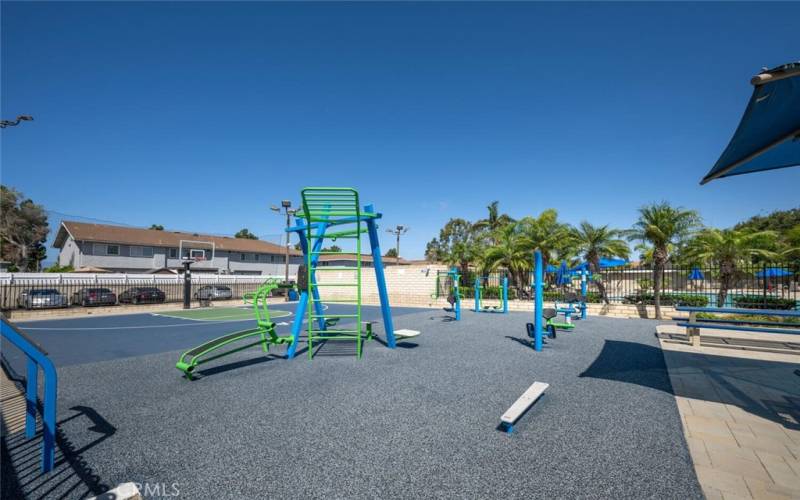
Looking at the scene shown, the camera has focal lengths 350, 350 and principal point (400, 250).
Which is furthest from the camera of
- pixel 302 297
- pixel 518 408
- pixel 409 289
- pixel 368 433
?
pixel 409 289

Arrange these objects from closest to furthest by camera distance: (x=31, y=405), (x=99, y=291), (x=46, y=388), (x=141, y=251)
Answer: (x=46, y=388) < (x=31, y=405) < (x=99, y=291) < (x=141, y=251)

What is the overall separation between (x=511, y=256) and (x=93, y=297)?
70.4ft

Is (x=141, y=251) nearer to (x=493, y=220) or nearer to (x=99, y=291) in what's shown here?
(x=99, y=291)

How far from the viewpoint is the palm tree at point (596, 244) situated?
16.1 meters

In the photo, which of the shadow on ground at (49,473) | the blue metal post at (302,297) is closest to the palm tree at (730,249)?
the blue metal post at (302,297)

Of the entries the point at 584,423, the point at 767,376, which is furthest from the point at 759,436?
the point at 767,376

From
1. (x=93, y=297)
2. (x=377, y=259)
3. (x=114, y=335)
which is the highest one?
(x=377, y=259)

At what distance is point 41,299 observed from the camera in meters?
15.5

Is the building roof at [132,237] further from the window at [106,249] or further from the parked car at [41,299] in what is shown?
the parked car at [41,299]

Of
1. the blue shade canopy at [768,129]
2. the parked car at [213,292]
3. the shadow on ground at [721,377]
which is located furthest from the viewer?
the parked car at [213,292]

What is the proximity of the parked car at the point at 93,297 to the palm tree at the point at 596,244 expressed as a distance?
75.3 feet

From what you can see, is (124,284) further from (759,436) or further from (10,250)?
(10,250)

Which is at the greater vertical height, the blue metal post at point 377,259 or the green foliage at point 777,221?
the green foliage at point 777,221

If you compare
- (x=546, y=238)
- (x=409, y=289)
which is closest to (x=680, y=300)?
(x=546, y=238)
